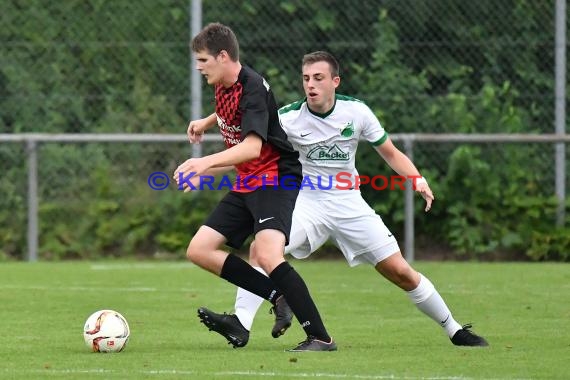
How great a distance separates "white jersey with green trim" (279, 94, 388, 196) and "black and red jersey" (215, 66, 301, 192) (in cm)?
49

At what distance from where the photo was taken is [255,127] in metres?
7.03

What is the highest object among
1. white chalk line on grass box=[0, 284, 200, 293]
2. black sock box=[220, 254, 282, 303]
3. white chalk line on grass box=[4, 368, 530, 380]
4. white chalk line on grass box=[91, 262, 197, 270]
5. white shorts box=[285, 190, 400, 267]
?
white shorts box=[285, 190, 400, 267]

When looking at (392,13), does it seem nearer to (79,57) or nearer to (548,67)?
(548,67)

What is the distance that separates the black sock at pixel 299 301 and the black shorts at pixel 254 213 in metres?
0.25

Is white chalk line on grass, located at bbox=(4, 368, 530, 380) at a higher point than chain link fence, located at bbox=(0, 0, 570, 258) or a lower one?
lower

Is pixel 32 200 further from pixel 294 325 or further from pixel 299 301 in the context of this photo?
pixel 299 301

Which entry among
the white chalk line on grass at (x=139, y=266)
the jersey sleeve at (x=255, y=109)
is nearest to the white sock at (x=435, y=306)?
the jersey sleeve at (x=255, y=109)

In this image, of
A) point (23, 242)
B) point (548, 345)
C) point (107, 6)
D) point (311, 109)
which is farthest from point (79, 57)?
point (548, 345)

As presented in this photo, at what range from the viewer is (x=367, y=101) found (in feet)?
49.8

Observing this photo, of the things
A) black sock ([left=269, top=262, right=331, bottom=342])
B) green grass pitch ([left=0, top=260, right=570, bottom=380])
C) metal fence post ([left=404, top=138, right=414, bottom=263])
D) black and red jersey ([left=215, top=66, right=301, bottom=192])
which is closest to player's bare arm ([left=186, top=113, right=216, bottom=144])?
black and red jersey ([left=215, top=66, right=301, bottom=192])

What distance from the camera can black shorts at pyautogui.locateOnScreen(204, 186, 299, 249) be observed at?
288 inches

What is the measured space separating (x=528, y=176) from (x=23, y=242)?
5755 millimetres

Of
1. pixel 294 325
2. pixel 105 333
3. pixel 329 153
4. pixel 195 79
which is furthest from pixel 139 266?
pixel 105 333

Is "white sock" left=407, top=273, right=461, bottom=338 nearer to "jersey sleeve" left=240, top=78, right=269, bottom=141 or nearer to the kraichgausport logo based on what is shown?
the kraichgausport logo
